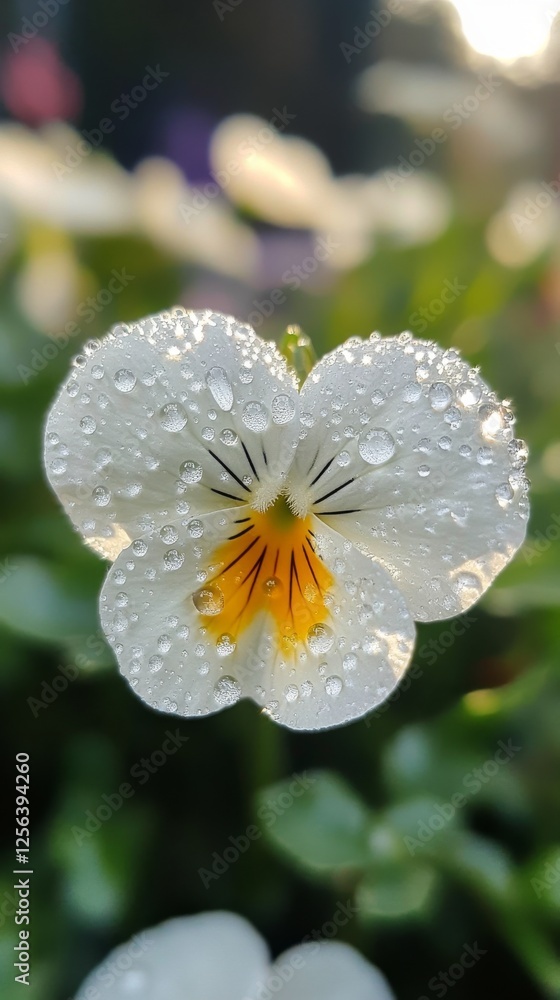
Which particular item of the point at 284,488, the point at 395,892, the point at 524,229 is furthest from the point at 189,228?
the point at 395,892

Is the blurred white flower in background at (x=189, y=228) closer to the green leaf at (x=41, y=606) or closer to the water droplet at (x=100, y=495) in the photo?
the green leaf at (x=41, y=606)

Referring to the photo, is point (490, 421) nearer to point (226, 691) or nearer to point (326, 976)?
point (226, 691)

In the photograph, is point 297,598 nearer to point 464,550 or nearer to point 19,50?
point 464,550

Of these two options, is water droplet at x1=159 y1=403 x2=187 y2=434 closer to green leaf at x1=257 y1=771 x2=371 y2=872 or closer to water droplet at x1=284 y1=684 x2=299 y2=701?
water droplet at x1=284 y1=684 x2=299 y2=701

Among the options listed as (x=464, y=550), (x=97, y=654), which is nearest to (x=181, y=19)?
(x=97, y=654)

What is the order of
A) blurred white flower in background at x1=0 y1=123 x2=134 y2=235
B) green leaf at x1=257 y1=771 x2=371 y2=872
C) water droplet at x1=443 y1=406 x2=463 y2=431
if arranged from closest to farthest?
water droplet at x1=443 y1=406 x2=463 y2=431, green leaf at x1=257 y1=771 x2=371 y2=872, blurred white flower in background at x1=0 y1=123 x2=134 y2=235

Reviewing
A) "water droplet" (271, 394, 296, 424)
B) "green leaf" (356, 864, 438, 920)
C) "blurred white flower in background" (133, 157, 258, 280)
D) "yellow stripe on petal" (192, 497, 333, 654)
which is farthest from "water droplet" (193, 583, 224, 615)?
"blurred white flower in background" (133, 157, 258, 280)

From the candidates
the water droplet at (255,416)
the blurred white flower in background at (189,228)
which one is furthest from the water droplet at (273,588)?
the blurred white flower in background at (189,228)
